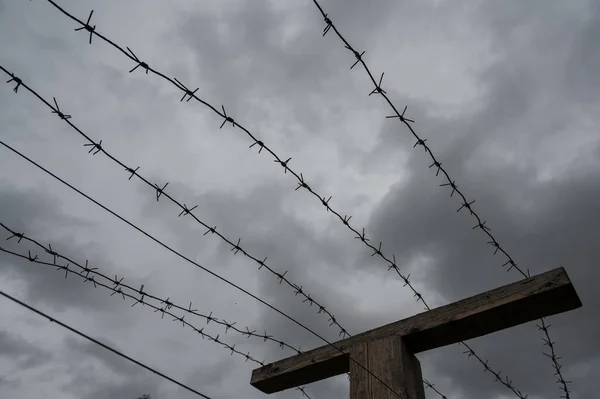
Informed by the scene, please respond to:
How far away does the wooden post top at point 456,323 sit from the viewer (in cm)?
271

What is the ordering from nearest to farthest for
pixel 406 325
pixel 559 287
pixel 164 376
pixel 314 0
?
pixel 164 376 → pixel 314 0 → pixel 559 287 → pixel 406 325

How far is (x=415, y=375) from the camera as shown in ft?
9.61

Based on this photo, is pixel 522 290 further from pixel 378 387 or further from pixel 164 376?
pixel 164 376

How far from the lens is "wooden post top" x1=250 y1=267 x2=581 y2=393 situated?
271 centimetres

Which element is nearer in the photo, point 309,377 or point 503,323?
Answer: point 503,323

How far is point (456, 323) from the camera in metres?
2.89

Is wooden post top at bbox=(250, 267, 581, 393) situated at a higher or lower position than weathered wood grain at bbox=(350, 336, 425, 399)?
higher

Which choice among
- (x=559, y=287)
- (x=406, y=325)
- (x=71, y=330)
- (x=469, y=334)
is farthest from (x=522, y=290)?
(x=71, y=330)

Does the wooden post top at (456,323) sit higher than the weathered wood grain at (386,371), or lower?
higher

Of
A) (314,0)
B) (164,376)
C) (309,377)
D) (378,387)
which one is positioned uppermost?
(314,0)

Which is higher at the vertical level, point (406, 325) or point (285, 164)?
point (285, 164)

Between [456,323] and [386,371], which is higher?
[456,323]

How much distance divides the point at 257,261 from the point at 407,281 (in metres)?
1.20

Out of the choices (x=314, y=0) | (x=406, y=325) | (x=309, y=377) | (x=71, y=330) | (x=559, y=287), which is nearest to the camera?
Answer: (x=71, y=330)
